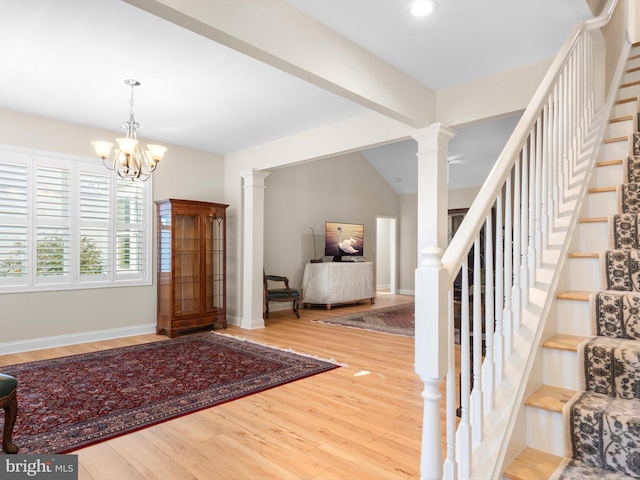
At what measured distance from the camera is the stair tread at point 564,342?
1.51m

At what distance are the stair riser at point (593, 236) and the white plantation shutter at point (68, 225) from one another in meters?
4.97

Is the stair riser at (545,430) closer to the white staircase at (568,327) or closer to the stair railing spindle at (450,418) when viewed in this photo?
the white staircase at (568,327)

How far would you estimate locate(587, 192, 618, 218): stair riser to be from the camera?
2.07 m

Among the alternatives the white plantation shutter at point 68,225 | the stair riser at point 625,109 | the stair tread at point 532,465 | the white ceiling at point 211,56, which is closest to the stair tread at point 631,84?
the stair riser at point 625,109

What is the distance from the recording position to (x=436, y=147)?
140 inches

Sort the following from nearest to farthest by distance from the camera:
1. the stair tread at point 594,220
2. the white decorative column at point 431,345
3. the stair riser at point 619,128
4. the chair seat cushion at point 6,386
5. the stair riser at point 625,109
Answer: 1. the white decorative column at point 431,345
2. the stair tread at point 594,220
3. the chair seat cushion at point 6,386
4. the stair riser at point 619,128
5. the stair riser at point 625,109

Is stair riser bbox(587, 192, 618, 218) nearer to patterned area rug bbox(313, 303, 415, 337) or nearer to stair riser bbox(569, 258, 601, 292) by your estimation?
stair riser bbox(569, 258, 601, 292)

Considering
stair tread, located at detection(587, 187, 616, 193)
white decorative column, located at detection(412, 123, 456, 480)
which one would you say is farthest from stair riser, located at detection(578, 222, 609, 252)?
white decorative column, located at detection(412, 123, 456, 480)

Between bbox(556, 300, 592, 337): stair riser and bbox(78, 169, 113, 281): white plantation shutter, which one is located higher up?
bbox(78, 169, 113, 281): white plantation shutter

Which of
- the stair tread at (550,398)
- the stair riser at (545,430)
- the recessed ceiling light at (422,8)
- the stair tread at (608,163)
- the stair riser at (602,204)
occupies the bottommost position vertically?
the stair riser at (545,430)

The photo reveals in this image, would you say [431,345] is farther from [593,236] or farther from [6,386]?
[6,386]

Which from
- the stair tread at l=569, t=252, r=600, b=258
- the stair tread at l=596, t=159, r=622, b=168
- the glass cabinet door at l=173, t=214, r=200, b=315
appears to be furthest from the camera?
the glass cabinet door at l=173, t=214, r=200, b=315

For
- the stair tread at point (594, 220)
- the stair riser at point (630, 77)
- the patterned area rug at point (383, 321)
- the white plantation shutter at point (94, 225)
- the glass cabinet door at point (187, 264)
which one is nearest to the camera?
the stair tread at point (594, 220)

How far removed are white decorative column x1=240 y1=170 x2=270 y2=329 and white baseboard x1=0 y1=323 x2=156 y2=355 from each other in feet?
4.27
